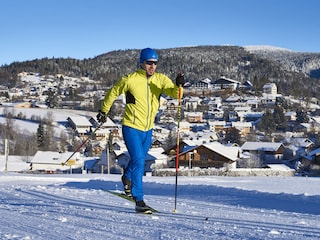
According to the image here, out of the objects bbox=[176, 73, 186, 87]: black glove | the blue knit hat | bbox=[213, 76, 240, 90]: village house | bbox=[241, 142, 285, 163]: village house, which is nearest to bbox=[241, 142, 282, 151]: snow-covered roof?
bbox=[241, 142, 285, 163]: village house

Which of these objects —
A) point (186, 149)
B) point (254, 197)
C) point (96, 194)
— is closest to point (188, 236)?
point (96, 194)

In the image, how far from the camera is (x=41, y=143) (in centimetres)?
6275

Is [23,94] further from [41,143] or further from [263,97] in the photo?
[41,143]

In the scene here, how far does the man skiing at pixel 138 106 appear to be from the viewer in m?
4.85

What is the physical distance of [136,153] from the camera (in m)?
4.86

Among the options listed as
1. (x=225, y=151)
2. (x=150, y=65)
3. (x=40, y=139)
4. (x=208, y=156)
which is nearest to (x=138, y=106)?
(x=150, y=65)

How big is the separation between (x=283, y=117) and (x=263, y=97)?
47.5 metres

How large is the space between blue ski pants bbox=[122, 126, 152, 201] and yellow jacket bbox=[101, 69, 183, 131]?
0.21ft

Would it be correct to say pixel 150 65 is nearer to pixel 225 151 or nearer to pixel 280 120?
pixel 225 151

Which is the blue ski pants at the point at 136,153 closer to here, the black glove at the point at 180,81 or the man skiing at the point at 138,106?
the man skiing at the point at 138,106

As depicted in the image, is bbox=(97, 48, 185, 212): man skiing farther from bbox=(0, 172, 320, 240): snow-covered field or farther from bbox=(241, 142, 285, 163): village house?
bbox=(241, 142, 285, 163): village house

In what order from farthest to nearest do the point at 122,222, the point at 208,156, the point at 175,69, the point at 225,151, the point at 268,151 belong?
the point at 175,69, the point at 268,151, the point at 225,151, the point at 208,156, the point at 122,222

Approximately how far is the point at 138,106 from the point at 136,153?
47 centimetres

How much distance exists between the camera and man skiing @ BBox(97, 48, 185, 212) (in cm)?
485
